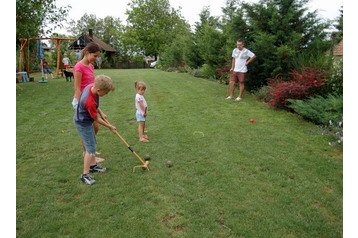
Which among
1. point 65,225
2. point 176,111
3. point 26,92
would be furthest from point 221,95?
point 65,225

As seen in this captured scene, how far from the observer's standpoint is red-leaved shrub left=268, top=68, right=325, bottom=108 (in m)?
7.92

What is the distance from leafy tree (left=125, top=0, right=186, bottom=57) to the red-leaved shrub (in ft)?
110

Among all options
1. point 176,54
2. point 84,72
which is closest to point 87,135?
point 84,72

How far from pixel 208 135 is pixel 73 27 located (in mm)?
74445

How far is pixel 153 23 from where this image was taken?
45.3 meters

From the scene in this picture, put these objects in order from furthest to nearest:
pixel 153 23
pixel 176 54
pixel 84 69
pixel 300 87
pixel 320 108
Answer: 1. pixel 153 23
2. pixel 176 54
3. pixel 300 87
4. pixel 320 108
5. pixel 84 69

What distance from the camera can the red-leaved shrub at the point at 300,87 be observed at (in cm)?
792

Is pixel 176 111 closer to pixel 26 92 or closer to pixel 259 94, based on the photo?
pixel 259 94

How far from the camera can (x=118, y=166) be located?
16.3ft

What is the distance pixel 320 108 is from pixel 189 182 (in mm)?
3985

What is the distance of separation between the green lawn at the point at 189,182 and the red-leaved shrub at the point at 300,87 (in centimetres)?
86

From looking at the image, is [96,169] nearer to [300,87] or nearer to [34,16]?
[300,87]

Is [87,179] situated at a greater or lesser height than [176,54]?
lesser

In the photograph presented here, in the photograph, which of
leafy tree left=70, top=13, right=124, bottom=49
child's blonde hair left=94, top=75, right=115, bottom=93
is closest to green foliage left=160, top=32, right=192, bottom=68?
child's blonde hair left=94, top=75, right=115, bottom=93
